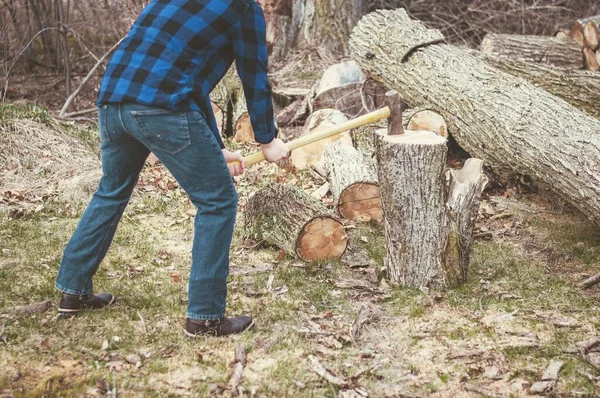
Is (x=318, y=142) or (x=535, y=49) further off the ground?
(x=535, y=49)

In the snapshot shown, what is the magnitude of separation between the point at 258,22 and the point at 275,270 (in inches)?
73.8

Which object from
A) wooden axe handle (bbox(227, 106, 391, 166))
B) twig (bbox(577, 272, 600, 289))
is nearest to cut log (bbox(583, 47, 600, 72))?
twig (bbox(577, 272, 600, 289))

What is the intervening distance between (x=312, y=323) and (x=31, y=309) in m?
1.50

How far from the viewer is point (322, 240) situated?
427 centimetres

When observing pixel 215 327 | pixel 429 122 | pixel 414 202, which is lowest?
pixel 429 122

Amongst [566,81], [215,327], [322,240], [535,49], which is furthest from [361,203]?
[535,49]

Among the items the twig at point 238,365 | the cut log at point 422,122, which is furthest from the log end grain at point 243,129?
the twig at point 238,365

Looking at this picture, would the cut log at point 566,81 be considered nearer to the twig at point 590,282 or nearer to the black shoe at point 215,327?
the twig at point 590,282

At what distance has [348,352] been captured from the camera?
10.4 ft

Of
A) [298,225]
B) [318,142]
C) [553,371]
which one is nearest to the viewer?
[553,371]

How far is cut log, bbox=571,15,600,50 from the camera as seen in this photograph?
24.7 feet

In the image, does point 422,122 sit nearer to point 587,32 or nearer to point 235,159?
point 235,159

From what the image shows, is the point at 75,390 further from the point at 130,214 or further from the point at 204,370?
the point at 130,214

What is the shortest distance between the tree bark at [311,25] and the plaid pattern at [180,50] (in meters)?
6.56
